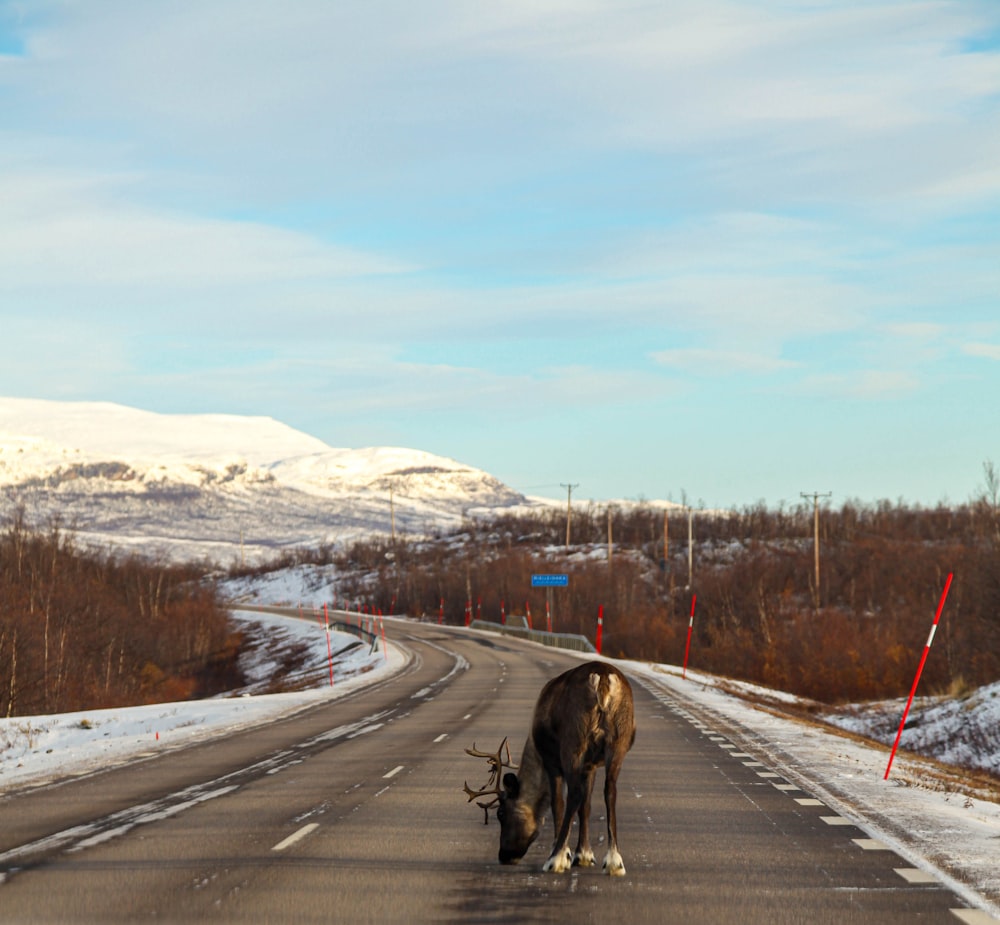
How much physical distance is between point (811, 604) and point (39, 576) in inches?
2352

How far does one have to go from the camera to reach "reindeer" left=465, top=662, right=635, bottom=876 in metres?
A: 8.91

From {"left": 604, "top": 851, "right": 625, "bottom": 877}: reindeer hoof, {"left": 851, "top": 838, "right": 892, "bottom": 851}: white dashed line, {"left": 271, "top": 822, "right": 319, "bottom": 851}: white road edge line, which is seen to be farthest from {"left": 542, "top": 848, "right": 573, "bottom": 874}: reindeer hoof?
{"left": 851, "top": 838, "right": 892, "bottom": 851}: white dashed line

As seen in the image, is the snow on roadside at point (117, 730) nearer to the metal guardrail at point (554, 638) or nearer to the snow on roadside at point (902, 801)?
the snow on roadside at point (902, 801)

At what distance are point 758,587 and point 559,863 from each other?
296 feet

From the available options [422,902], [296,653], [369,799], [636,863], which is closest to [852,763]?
[369,799]

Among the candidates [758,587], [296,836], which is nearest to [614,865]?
[296,836]

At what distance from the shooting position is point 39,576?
9362 cm

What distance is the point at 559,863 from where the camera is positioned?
354 inches

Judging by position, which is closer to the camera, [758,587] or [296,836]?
[296,836]

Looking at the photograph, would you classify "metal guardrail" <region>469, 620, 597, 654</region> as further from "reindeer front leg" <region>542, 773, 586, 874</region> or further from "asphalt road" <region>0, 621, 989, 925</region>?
"reindeer front leg" <region>542, 773, 586, 874</region>

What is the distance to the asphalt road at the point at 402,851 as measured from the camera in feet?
26.5

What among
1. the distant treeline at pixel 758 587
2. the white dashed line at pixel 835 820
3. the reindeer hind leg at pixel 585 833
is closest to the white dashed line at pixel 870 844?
the white dashed line at pixel 835 820

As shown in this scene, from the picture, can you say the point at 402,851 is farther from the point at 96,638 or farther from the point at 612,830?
the point at 96,638

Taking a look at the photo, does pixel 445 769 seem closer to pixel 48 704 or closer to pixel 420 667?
pixel 420 667
